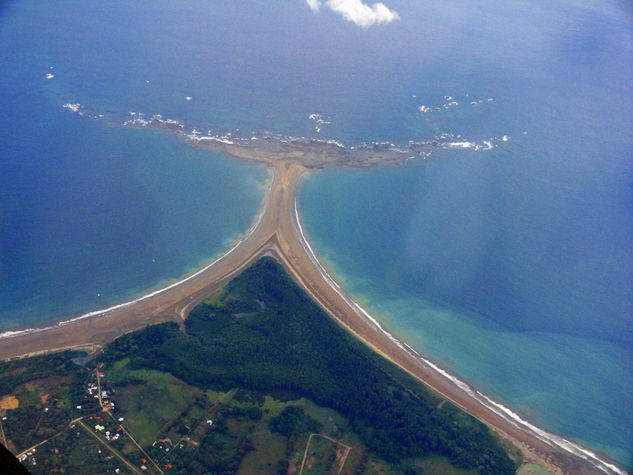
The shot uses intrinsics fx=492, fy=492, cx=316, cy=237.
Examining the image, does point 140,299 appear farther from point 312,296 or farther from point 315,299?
point 315,299

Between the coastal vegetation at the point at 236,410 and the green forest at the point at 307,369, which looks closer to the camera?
the coastal vegetation at the point at 236,410

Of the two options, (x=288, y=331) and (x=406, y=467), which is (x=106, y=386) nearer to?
(x=288, y=331)

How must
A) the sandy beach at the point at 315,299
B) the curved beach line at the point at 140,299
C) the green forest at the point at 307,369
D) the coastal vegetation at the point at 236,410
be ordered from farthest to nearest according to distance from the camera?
the curved beach line at the point at 140,299 < the sandy beach at the point at 315,299 < the green forest at the point at 307,369 < the coastal vegetation at the point at 236,410

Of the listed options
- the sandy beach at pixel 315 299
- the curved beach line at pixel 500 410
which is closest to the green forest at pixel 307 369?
the sandy beach at pixel 315 299

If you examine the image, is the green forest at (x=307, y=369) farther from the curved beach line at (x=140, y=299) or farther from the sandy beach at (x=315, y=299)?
the curved beach line at (x=140, y=299)

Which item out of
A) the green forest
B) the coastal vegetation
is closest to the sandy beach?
the green forest

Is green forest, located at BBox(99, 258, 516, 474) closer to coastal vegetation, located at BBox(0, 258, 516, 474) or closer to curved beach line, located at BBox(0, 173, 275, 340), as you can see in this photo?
coastal vegetation, located at BBox(0, 258, 516, 474)

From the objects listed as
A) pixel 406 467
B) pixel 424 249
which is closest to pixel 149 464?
pixel 406 467
